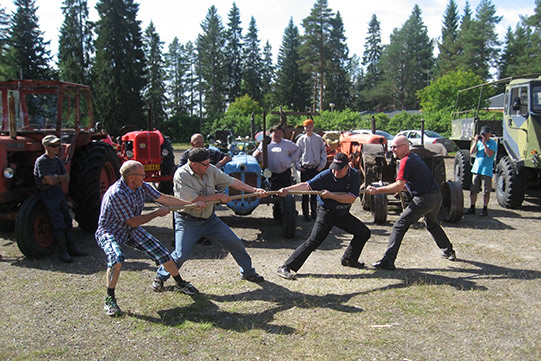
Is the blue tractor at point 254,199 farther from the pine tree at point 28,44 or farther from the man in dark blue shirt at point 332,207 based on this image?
the pine tree at point 28,44

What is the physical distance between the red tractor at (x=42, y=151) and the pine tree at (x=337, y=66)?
4705cm

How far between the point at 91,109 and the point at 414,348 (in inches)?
255

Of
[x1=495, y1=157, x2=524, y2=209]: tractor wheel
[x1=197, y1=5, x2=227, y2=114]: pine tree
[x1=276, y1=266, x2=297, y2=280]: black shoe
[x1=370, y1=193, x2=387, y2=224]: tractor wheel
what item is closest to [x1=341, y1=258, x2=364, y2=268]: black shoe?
[x1=276, y1=266, x2=297, y2=280]: black shoe

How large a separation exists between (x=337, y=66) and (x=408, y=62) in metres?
14.6

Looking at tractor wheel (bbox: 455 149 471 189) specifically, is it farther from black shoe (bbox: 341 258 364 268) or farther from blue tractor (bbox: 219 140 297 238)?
black shoe (bbox: 341 258 364 268)

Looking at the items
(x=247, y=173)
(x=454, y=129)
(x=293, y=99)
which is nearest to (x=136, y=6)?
(x=293, y=99)

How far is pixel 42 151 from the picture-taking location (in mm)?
6957

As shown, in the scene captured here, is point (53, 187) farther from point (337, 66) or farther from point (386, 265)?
point (337, 66)

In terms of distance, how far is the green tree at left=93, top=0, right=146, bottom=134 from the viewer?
3803 cm

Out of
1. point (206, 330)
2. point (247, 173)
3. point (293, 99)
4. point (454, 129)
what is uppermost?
point (293, 99)

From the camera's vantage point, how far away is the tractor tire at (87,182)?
714 cm

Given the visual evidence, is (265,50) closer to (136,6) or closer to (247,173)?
(136,6)

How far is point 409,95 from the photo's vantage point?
6328 cm

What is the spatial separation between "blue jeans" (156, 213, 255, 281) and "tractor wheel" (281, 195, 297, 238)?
197 centimetres
